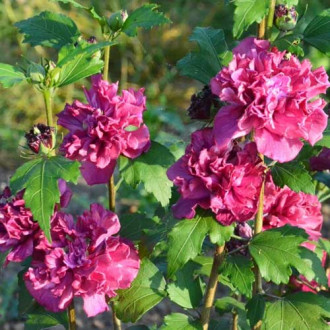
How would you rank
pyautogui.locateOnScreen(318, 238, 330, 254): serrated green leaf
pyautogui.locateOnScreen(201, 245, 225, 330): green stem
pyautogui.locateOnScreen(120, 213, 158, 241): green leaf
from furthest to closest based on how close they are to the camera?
1. pyautogui.locateOnScreen(318, 238, 330, 254): serrated green leaf
2. pyautogui.locateOnScreen(120, 213, 158, 241): green leaf
3. pyautogui.locateOnScreen(201, 245, 225, 330): green stem

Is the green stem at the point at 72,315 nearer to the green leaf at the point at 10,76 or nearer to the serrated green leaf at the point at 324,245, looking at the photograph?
the green leaf at the point at 10,76

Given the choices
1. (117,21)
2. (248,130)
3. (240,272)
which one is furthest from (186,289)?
(117,21)

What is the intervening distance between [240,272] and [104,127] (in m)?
0.36

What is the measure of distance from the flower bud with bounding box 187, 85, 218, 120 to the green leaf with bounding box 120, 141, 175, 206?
0.10 meters

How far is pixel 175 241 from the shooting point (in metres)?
1.25

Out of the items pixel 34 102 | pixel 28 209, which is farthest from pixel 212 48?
pixel 34 102

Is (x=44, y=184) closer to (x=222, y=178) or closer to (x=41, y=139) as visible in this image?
(x=41, y=139)

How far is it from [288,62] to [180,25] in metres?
4.02

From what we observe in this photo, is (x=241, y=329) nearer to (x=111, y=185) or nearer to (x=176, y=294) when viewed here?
(x=176, y=294)

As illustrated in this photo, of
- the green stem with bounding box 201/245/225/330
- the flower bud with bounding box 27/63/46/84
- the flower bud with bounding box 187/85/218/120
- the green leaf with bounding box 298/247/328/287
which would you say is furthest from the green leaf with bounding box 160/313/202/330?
the flower bud with bounding box 27/63/46/84

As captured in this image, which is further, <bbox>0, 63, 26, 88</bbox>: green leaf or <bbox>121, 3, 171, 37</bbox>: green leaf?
<bbox>121, 3, 171, 37</bbox>: green leaf

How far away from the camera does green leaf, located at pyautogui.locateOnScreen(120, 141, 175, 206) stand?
4.36ft

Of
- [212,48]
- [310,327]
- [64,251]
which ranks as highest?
[212,48]

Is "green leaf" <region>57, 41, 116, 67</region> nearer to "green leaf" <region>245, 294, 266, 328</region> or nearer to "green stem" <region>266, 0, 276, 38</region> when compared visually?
"green stem" <region>266, 0, 276, 38</region>
